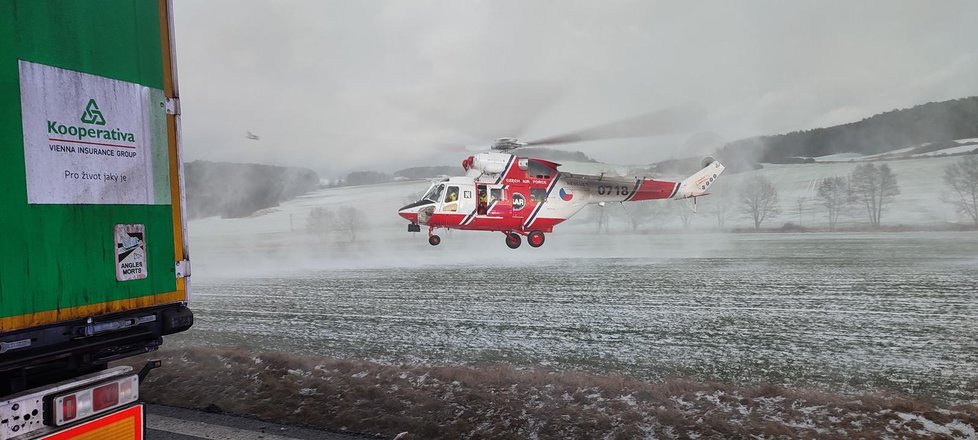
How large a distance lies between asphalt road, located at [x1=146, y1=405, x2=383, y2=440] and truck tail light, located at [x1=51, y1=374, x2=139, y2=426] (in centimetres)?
286

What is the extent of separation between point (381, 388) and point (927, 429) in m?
5.62

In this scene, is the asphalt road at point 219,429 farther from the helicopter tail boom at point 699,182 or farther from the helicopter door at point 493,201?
the helicopter tail boom at point 699,182

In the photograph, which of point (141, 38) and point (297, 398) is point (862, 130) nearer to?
point (141, 38)

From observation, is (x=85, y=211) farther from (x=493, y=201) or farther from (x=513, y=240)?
(x=513, y=240)

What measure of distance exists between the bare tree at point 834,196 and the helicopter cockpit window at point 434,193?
183 inches

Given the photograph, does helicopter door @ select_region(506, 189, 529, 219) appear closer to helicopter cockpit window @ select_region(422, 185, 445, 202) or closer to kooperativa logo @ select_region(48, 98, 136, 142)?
helicopter cockpit window @ select_region(422, 185, 445, 202)

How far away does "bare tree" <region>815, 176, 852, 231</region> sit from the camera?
238 inches

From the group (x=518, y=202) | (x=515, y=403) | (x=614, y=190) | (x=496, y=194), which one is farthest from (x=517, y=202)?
(x=515, y=403)

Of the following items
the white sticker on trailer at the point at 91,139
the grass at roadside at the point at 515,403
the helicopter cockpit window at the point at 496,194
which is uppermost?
the white sticker on trailer at the point at 91,139

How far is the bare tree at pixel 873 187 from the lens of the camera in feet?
19.0

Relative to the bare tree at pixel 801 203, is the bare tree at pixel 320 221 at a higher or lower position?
higher

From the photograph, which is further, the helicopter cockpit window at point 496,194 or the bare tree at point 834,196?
the bare tree at point 834,196

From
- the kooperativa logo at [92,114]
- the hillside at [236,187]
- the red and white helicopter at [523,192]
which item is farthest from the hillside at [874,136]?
the hillside at [236,187]

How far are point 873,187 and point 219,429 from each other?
8194 millimetres
